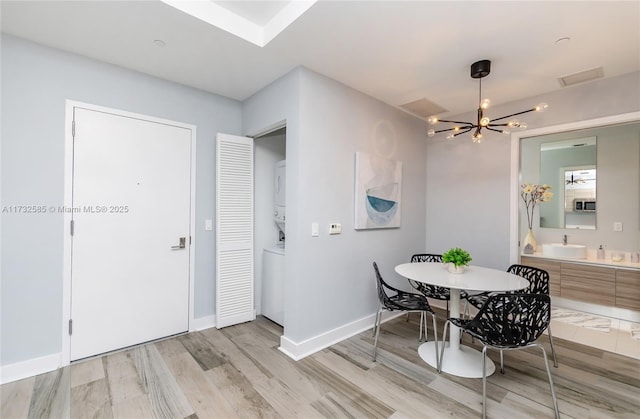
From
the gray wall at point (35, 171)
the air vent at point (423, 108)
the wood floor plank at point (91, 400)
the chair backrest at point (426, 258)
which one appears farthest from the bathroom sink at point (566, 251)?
the gray wall at point (35, 171)

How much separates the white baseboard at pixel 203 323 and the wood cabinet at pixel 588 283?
172 inches

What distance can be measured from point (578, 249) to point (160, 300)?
16.7ft

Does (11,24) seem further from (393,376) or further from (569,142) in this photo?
(569,142)

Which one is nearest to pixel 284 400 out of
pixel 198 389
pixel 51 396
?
pixel 198 389

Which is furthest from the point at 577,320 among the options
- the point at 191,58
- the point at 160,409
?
the point at 191,58

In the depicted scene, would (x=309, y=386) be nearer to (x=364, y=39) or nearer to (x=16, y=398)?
(x=16, y=398)

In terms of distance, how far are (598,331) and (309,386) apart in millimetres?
3236

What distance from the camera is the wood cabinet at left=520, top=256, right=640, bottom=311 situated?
3219 mm

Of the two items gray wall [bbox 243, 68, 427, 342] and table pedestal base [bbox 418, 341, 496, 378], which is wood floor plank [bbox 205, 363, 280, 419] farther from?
table pedestal base [bbox 418, 341, 496, 378]

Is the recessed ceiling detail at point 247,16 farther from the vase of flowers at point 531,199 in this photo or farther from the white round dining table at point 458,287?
the vase of flowers at point 531,199

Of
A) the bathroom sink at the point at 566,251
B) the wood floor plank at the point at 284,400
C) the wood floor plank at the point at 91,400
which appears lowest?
the wood floor plank at the point at 91,400

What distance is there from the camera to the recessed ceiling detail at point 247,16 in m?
1.97

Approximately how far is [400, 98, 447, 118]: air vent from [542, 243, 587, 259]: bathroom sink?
2.37 meters

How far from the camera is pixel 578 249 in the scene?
3.70 metres
